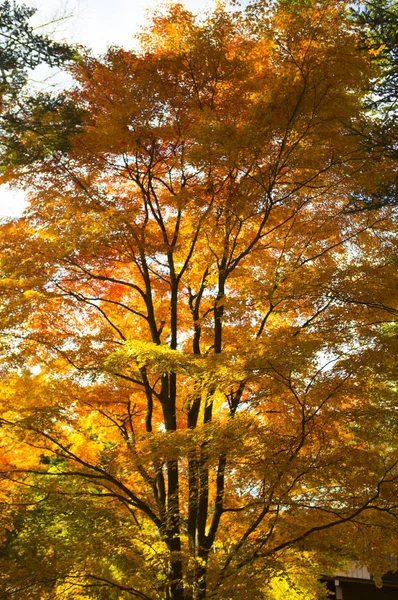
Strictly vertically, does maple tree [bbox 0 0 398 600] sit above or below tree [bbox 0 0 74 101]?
below

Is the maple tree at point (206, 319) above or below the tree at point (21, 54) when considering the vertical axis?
below

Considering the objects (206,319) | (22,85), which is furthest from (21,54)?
(206,319)

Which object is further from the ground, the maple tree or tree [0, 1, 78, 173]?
tree [0, 1, 78, 173]

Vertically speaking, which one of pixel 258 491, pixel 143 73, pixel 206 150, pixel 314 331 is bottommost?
pixel 258 491

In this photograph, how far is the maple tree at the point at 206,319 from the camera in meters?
6.38

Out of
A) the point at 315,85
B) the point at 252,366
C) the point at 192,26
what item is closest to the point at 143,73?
the point at 192,26

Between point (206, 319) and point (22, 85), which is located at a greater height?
point (22, 85)

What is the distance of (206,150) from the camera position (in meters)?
7.30

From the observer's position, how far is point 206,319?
9148 mm

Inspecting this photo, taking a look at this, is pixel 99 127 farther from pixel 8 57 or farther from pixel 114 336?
pixel 114 336

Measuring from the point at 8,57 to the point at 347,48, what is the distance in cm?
622

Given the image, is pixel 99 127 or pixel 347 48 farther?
pixel 99 127

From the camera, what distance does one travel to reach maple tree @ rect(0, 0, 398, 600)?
20.9 ft

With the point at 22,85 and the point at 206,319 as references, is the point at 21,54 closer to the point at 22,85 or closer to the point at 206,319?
the point at 22,85
